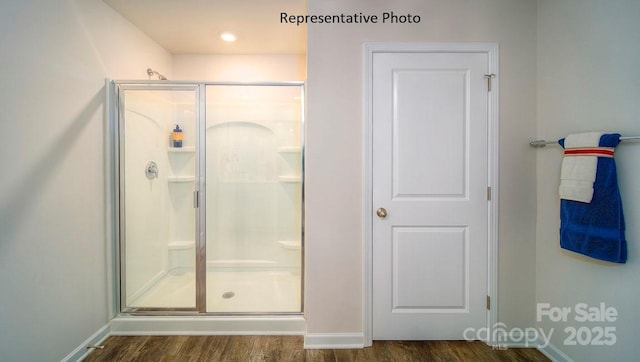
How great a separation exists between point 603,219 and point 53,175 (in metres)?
3.03

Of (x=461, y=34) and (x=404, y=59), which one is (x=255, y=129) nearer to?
(x=404, y=59)

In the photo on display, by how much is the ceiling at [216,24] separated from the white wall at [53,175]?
29 centimetres

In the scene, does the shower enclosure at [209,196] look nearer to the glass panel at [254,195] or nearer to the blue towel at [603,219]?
the glass panel at [254,195]

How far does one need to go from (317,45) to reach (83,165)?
1762 mm

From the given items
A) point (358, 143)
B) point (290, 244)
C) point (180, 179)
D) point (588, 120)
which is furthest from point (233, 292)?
point (588, 120)

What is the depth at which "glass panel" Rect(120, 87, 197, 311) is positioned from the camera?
214 cm

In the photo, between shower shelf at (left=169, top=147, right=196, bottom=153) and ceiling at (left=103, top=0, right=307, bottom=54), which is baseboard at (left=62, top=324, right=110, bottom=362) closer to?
shower shelf at (left=169, top=147, right=196, bottom=153)

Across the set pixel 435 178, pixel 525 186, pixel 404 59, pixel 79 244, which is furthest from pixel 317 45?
pixel 79 244

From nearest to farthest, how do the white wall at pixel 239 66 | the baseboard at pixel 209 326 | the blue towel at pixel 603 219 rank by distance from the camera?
the blue towel at pixel 603 219 < the baseboard at pixel 209 326 < the white wall at pixel 239 66

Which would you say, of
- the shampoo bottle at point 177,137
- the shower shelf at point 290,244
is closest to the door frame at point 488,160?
the shower shelf at point 290,244

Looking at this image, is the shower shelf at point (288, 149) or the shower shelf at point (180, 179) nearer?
the shower shelf at point (180, 179)

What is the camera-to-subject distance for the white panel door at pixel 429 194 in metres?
1.86

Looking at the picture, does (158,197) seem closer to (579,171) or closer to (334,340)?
(334,340)

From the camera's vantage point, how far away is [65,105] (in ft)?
5.49
